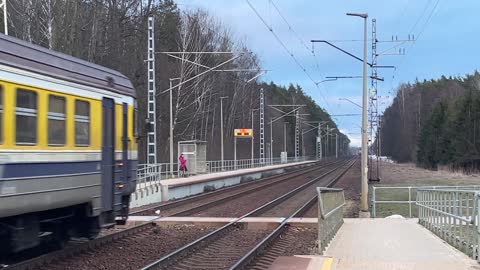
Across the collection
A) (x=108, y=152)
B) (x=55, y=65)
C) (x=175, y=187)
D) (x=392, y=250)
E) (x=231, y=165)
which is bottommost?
(x=392, y=250)

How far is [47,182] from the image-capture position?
9.47 m

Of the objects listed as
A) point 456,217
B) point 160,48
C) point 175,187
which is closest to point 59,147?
point 456,217

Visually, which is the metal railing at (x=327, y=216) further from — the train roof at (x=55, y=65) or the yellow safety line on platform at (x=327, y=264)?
the train roof at (x=55, y=65)

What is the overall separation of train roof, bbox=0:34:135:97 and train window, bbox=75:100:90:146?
1.35 feet

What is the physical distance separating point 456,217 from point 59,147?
287 inches

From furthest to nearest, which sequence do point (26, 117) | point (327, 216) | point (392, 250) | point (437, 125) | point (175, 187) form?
point (437, 125), point (175, 187), point (327, 216), point (392, 250), point (26, 117)

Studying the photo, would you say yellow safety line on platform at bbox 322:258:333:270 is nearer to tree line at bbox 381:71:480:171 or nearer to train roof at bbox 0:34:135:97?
train roof at bbox 0:34:135:97

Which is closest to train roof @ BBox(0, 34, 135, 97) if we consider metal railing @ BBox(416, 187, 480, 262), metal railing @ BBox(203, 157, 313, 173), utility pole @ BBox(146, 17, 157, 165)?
metal railing @ BBox(416, 187, 480, 262)

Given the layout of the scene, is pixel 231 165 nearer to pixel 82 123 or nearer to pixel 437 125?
pixel 437 125

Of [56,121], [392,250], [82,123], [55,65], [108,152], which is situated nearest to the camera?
[56,121]

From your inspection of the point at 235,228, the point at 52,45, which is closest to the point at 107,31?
the point at 52,45

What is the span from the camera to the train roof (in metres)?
8.72

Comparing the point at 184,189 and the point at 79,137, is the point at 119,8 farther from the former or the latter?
the point at 79,137

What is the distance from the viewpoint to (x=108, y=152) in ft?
38.7
